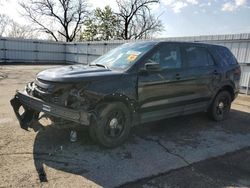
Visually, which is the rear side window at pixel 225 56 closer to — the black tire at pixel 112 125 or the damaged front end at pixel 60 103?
the black tire at pixel 112 125

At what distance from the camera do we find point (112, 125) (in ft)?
14.8

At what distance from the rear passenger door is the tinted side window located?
251 mm

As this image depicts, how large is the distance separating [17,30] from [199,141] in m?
51.0

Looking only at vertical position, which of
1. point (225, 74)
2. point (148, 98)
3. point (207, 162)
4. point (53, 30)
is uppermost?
point (53, 30)

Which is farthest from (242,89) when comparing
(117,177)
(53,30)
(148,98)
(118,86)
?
(53,30)

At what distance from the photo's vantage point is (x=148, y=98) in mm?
4887

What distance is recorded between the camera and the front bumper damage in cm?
399

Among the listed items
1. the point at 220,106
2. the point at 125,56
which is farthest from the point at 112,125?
the point at 220,106

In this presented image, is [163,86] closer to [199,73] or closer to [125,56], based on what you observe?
[125,56]

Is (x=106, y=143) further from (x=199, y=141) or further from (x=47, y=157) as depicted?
(x=199, y=141)

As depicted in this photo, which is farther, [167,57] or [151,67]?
[167,57]

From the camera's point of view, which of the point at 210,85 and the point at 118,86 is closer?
the point at 118,86

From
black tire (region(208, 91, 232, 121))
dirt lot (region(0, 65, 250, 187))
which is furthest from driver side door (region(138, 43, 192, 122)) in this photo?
black tire (region(208, 91, 232, 121))

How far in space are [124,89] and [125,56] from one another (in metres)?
0.96
